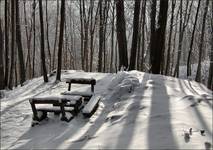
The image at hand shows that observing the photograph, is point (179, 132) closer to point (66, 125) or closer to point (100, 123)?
point (100, 123)

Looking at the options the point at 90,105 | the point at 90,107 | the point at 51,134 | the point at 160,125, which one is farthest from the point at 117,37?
the point at 160,125

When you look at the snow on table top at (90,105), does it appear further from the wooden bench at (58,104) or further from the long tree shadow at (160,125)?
the long tree shadow at (160,125)

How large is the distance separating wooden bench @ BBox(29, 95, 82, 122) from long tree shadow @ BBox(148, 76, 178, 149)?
1.76 m

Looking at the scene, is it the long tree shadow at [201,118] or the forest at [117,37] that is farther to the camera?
the forest at [117,37]

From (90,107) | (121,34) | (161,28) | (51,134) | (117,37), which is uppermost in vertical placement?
(161,28)

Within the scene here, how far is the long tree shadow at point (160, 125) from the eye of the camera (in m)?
4.73

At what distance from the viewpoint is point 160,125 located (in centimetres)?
544

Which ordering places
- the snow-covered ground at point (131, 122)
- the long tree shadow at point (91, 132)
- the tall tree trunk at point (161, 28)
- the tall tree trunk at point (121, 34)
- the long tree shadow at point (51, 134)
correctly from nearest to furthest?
the snow-covered ground at point (131, 122), the long tree shadow at point (91, 132), the long tree shadow at point (51, 134), the tall tree trunk at point (161, 28), the tall tree trunk at point (121, 34)

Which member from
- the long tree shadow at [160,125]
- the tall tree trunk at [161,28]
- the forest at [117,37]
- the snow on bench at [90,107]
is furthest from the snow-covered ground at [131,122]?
the forest at [117,37]

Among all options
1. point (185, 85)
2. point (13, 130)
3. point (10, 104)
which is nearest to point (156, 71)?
point (185, 85)

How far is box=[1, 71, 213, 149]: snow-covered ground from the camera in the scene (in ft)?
16.4

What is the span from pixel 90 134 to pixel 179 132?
1.80m

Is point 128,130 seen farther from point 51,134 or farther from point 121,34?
point 121,34

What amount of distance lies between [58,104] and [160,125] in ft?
9.58
